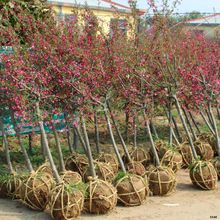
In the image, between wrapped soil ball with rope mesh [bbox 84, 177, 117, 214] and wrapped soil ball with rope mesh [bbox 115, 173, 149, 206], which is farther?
wrapped soil ball with rope mesh [bbox 115, 173, 149, 206]

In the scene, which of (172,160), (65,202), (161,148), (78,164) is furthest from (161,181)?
(65,202)

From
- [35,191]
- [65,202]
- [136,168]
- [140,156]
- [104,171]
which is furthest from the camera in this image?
[140,156]

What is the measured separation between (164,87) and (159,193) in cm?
164

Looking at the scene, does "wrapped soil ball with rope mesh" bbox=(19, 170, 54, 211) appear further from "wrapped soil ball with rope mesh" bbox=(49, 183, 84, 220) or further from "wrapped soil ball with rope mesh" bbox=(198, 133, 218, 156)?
"wrapped soil ball with rope mesh" bbox=(198, 133, 218, 156)

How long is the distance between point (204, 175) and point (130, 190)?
1337mm

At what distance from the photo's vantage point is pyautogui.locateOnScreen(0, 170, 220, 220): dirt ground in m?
6.23

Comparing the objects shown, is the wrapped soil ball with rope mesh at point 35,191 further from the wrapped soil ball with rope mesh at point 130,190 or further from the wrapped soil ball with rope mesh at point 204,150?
the wrapped soil ball with rope mesh at point 204,150

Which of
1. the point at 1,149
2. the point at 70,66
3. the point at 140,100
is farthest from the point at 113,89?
the point at 1,149

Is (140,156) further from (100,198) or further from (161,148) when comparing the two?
(100,198)

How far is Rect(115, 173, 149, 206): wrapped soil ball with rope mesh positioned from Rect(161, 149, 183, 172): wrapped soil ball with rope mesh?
1.37 m

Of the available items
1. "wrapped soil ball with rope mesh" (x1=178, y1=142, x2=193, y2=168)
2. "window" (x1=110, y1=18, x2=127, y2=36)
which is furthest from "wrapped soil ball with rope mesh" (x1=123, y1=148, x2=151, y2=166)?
"window" (x1=110, y1=18, x2=127, y2=36)

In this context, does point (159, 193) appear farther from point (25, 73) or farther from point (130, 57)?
point (25, 73)

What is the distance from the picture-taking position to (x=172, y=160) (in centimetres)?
806

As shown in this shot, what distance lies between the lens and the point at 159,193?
23.5ft
